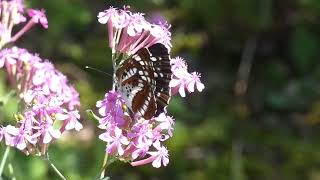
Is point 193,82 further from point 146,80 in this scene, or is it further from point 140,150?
point 140,150

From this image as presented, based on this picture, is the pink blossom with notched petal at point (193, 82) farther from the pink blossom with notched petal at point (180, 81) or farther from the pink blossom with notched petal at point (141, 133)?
the pink blossom with notched petal at point (141, 133)

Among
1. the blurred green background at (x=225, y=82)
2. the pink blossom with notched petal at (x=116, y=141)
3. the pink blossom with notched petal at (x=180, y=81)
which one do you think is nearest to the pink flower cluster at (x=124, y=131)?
the pink blossom with notched petal at (x=116, y=141)

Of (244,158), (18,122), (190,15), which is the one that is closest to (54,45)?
(190,15)

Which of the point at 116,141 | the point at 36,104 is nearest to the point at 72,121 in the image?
the point at 36,104

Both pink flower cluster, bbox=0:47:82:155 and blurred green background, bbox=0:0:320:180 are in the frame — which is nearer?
pink flower cluster, bbox=0:47:82:155

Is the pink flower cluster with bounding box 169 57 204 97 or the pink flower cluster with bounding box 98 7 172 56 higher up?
the pink flower cluster with bounding box 98 7 172 56

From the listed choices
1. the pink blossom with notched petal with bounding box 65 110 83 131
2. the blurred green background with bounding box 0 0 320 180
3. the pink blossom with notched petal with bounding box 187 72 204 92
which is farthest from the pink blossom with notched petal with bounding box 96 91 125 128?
the blurred green background with bounding box 0 0 320 180

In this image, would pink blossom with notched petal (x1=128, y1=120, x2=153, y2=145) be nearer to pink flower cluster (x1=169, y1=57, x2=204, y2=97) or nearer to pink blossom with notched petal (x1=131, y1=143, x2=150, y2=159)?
pink blossom with notched petal (x1=131, y1=143, x2=150, y2=159)

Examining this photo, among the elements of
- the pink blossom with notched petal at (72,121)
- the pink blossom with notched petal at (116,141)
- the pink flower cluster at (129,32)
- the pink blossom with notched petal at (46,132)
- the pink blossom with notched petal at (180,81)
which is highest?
the pink flower cluster at (129,32)
